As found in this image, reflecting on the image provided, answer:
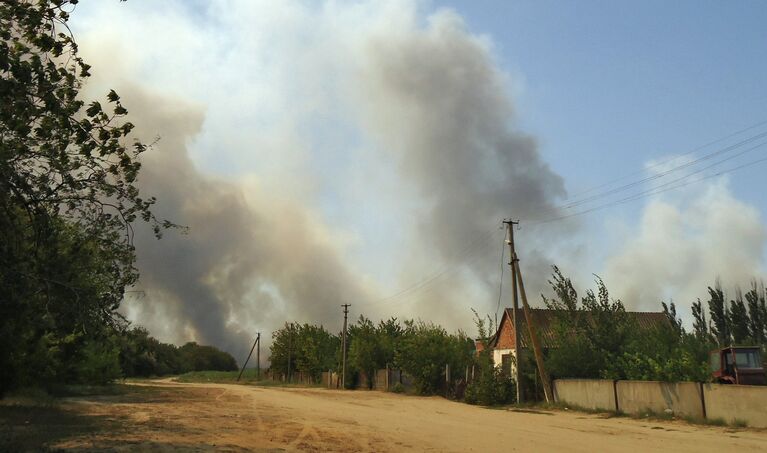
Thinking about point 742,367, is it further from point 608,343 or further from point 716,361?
point 608,343

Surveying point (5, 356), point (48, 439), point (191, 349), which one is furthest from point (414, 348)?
point (191, 349)

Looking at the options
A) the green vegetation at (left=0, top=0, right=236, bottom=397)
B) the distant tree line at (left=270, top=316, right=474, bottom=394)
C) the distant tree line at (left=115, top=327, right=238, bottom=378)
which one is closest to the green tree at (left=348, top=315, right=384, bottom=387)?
the distant tree line at (left=270, top=316, right=474, bottom=394)

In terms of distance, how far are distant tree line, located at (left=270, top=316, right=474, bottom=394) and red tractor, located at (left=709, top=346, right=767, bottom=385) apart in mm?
19366

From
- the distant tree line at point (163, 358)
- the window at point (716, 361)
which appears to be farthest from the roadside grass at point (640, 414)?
the distant tree line at point (163, 358)

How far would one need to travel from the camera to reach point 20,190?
1073 cm

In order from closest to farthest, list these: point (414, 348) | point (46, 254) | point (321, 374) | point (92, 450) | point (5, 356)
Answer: point (92, 450) → point (46, 254) → point (5, 356) → point (414, 348) → point (321, 374)

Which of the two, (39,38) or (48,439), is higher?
(39,38)

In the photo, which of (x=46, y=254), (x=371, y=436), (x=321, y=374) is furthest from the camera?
(x=321, y=374)

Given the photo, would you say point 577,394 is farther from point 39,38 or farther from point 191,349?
point 191,349

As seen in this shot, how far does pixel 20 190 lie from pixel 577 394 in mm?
25183

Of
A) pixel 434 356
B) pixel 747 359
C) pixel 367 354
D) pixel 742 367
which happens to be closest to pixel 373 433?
pixel 742 367

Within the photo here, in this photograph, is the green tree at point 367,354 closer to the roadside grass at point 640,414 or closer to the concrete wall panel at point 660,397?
the roadside grass at point 640,414

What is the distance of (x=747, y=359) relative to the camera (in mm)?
23000

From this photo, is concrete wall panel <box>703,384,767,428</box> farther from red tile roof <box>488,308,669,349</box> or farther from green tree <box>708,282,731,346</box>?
green tree <box>708,282,731,346</box>
